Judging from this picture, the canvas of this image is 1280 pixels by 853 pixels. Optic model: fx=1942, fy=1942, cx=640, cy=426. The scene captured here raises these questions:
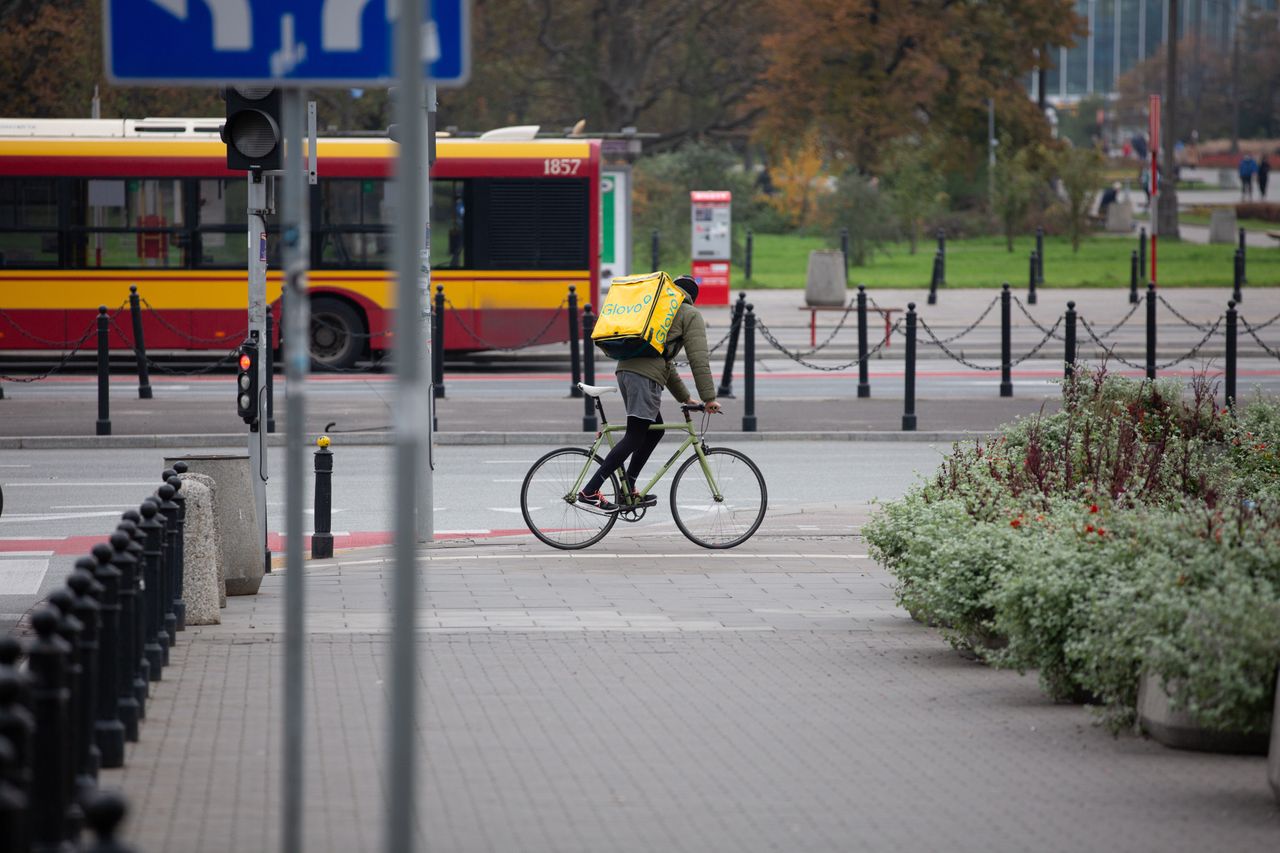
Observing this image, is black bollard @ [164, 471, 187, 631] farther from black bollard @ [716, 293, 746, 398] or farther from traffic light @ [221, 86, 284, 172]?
black bollard @ [716, 293, 746, 398]

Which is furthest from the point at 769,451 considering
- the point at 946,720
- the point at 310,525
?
the point at 946,720

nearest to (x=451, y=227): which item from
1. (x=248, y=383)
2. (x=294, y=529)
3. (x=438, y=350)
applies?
(x=438, y=350)

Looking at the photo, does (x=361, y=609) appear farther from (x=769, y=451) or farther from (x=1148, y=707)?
(x=769, y=451)

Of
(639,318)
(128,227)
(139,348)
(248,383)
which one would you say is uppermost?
(128,227)

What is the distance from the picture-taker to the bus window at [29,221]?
25.6 metres

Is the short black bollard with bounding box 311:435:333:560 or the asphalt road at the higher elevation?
the short black bollard with bounding box 311:435:333:560

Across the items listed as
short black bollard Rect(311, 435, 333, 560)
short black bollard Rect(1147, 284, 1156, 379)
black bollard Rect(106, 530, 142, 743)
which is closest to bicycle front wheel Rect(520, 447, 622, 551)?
short black bollard Rect(311, 435, 333, 560)

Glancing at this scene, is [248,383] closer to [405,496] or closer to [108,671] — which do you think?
[108,671]

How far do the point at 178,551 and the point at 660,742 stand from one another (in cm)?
301

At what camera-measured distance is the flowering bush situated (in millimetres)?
6406

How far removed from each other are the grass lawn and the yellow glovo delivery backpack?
27562mm

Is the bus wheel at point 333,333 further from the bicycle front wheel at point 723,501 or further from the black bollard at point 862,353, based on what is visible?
the bicycle front wheel at point 723,501

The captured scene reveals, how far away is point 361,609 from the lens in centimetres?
984

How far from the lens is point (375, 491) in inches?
605
